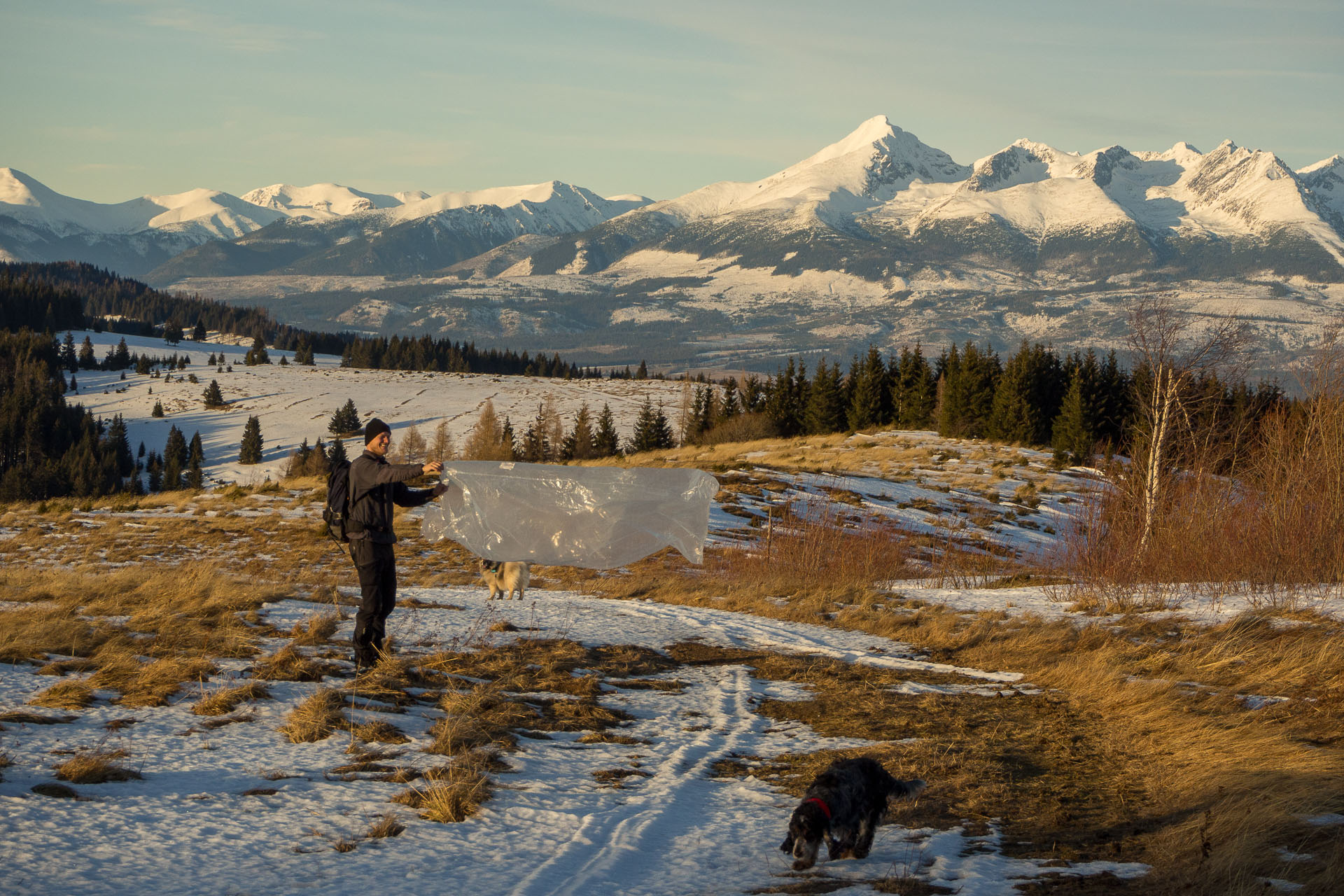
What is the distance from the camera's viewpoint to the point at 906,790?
23.7ft

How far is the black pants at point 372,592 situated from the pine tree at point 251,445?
399 ft

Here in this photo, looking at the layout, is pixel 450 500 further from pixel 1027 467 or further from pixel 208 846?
pixel 1027 467

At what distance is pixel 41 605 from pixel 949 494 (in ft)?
136

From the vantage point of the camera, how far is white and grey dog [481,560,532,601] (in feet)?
44.8

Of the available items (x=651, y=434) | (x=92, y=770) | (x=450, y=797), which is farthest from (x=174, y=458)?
(x=450, y=797)

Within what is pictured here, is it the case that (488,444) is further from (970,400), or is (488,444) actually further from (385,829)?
(385,829)

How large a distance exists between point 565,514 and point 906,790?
7.13 meters

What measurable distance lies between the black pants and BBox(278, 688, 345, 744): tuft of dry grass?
4.38 ft

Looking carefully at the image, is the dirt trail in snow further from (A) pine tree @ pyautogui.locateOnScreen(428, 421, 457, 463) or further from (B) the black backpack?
(A) pine tree @ pyautogui.locateOnScreen(428, 421, 457, 463)

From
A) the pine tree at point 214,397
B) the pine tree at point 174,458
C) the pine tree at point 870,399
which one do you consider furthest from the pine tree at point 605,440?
the pine tree at point 214,397

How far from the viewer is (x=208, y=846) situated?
6.08 metres

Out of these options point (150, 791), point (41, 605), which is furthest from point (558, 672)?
point (41, 605)

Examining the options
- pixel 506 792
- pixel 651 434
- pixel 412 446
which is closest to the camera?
pixel 506 792

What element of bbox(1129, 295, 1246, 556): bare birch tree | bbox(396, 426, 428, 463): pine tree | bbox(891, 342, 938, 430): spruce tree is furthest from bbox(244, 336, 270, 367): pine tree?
bbox(1129, 295, 1246, 556): bare birch tree
